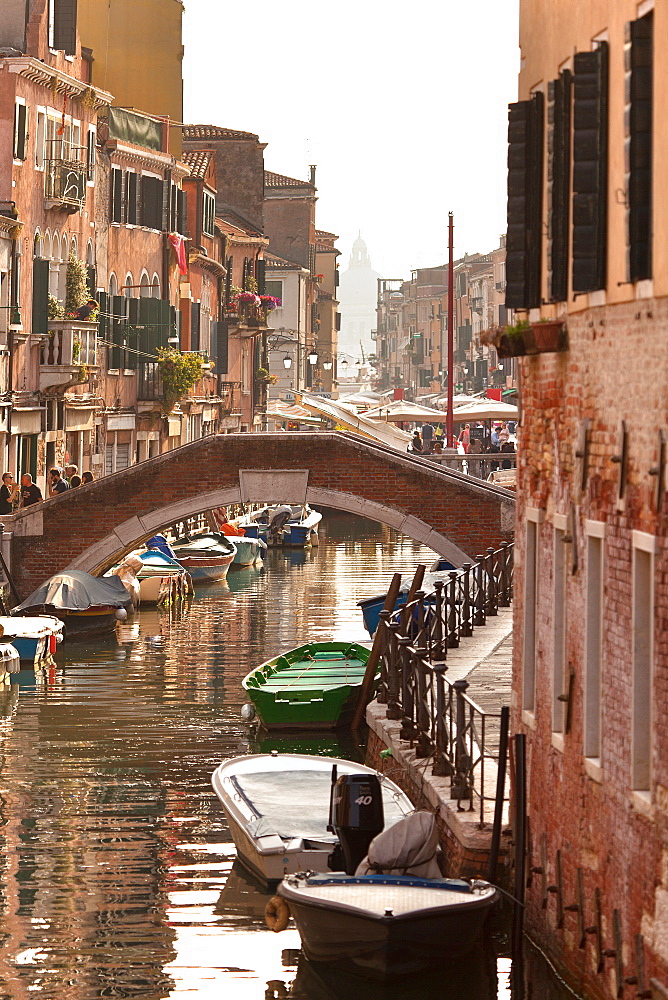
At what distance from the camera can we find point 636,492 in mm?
7914

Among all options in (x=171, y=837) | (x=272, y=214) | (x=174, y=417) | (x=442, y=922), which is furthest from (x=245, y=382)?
(x=442, y=922)

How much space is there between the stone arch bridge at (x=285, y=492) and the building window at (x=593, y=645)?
51.6ft

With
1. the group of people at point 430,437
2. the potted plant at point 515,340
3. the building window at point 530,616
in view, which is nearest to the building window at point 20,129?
the group of people at point 430,437

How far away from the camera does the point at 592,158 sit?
27.8 ft

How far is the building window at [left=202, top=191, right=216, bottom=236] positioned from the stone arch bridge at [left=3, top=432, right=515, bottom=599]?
56.6 feet

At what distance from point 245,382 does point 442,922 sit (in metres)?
40.6

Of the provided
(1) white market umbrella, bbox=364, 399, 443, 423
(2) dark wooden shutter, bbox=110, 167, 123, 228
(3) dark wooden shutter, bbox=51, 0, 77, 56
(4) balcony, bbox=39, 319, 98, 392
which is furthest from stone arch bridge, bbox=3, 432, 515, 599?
(1) white market umbrella, bbox=364, 399, 443, 423

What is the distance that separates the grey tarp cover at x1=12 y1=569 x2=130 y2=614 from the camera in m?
23.7

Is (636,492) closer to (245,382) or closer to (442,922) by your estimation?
(442,922)

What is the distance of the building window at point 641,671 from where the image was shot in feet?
25.7

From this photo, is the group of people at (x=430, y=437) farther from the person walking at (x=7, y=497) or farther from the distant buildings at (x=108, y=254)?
the person walking at (x=7, y=497)

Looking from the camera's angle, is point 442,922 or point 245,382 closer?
point 442,922

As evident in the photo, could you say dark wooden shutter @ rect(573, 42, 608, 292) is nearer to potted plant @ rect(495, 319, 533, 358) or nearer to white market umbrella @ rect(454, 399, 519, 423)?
potted plant @ rect(495, 319, 533, 358)

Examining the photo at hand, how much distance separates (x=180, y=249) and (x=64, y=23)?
8797mm
